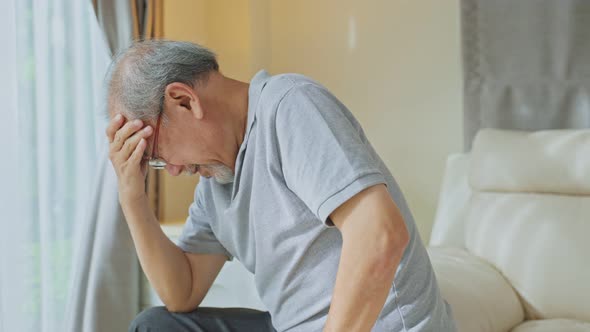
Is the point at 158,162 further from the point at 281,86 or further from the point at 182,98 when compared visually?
the point at 281,86

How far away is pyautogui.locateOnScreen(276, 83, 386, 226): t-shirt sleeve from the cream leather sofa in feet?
2.36

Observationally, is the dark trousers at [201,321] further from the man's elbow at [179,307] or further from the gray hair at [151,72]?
the gray hair at [151,72]

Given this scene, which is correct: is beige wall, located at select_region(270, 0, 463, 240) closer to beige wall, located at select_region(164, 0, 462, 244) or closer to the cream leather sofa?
beige wall, located at select_region(164, 0, 462, 244)

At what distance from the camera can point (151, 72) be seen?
1.36m

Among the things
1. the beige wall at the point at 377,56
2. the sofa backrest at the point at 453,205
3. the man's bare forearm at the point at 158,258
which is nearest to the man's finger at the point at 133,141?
the man's bare forearm at the point at 158,258

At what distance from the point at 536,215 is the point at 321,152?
117 centimetres

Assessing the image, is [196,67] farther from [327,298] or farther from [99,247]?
[99,247]

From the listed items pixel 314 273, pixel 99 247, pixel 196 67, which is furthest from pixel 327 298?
pixel 99 247

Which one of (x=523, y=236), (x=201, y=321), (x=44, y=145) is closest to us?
(x=201, y=321)

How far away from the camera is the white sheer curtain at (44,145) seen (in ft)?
7.04

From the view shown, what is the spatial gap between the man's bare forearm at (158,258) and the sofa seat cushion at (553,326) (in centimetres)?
85

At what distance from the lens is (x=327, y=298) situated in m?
1.35

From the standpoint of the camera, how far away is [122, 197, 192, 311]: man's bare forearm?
162 centimetres

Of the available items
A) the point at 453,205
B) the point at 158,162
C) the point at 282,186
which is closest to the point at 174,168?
the point at 158,162
